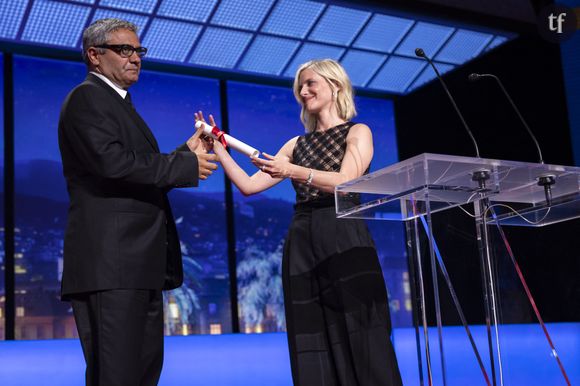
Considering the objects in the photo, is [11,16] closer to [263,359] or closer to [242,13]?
[242,13]

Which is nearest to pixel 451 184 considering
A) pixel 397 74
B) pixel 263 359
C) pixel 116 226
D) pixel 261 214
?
pixel 116 226

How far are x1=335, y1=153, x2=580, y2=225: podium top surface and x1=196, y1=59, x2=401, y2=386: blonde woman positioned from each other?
28cm

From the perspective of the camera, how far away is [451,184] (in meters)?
2.18

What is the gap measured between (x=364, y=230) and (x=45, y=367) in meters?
1.44

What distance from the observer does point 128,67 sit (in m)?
2.24

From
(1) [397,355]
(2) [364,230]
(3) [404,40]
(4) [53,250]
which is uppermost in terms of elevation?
(3) [404,40]

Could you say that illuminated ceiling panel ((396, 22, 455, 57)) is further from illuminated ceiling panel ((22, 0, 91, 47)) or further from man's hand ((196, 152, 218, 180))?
man's hand ((196, 152, 218, 180))

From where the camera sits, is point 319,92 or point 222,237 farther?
point 222,237

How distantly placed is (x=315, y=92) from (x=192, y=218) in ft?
15.3

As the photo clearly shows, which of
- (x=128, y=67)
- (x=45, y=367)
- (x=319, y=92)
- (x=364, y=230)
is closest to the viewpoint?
(x=128, y=67)

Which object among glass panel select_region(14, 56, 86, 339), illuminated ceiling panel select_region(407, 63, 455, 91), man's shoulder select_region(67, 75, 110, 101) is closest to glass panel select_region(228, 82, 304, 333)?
illuminated ceiling panel select_region(407, 63, 455, 91)

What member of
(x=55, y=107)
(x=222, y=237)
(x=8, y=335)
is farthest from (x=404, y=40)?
(x=8, y=335)

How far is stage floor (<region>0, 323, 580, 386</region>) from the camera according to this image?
2.33 metres

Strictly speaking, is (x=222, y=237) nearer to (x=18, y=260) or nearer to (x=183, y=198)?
(x=183, y=198)
